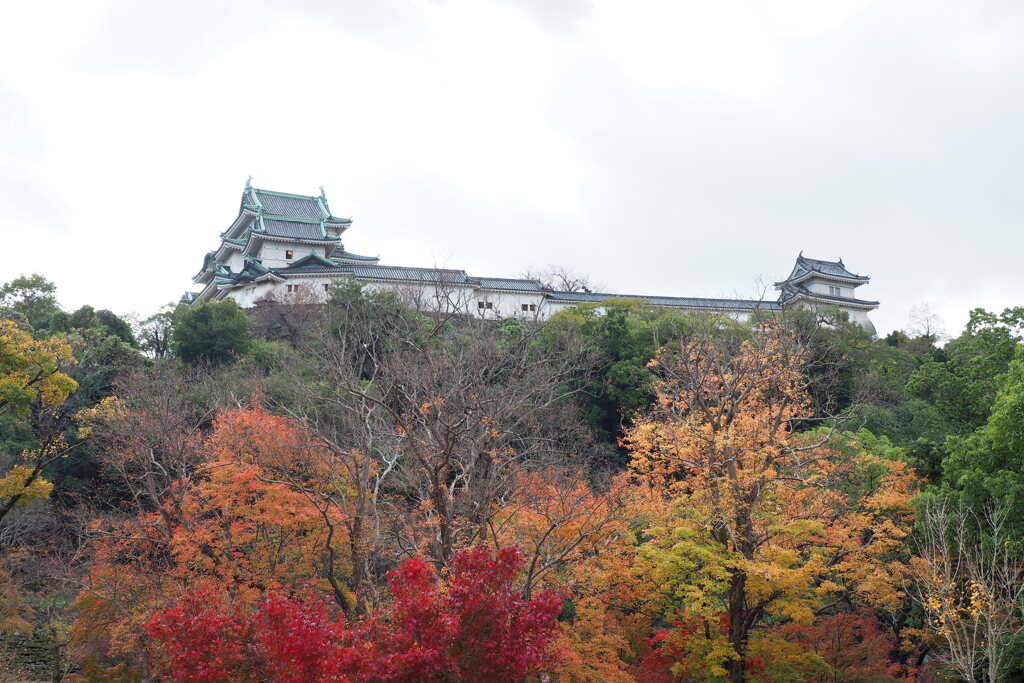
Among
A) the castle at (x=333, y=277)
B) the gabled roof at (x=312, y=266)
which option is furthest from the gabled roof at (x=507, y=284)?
the gabled roof at (x=312, y=266)

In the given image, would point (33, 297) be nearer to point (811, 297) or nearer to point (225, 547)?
point (225, 547)

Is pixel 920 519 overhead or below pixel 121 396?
below

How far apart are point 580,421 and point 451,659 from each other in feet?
58.0

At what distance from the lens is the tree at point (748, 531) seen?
53.1ft

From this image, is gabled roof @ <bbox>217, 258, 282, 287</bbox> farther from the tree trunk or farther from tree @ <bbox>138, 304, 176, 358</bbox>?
the tree trunk

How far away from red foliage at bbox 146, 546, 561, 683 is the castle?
2590 centimetres

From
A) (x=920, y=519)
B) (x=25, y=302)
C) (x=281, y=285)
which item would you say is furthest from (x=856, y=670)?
(x=281, y=285)

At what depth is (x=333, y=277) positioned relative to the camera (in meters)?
43.3

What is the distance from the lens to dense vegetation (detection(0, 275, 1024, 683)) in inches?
481

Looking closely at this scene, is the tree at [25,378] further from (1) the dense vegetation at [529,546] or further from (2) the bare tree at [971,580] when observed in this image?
(2) the bare tree at [971,580]

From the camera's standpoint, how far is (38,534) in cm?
2538

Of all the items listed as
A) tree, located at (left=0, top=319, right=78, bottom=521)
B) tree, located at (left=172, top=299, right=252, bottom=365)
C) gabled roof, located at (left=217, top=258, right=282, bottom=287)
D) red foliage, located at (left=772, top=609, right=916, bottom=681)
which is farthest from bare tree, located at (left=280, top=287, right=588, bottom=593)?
gabled roof, located at (left=217, top=258, right=282, bottom=287)

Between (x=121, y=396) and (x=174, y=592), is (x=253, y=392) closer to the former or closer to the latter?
(x=121, y=396)

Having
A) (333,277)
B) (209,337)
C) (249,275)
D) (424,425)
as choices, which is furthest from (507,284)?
(424,425)
